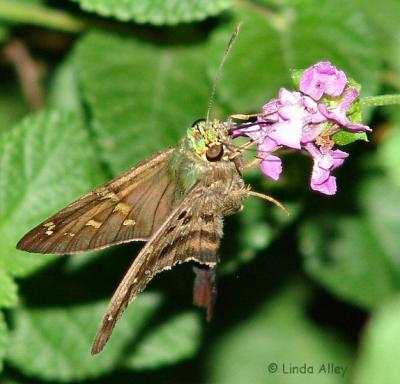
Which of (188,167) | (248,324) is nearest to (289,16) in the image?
(188,167)

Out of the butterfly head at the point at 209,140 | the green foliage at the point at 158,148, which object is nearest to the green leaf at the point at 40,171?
the green foliage at the point at 158,148

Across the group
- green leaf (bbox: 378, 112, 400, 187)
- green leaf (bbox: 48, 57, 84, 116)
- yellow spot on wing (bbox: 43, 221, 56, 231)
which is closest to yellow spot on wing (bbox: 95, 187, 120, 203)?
yellow spot on wing (bbox: 43, 221, 56, 231)

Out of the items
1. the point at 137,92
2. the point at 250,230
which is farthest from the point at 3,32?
the point at 250,230

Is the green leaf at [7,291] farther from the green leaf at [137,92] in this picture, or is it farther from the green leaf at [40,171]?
the green leaf at [137,92]

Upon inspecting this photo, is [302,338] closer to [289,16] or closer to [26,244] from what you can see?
[289,16]

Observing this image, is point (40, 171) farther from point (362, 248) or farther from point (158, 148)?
point (362, 248)

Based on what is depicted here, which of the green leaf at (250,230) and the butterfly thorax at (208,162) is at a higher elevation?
the butterfly thorax at (208,162)

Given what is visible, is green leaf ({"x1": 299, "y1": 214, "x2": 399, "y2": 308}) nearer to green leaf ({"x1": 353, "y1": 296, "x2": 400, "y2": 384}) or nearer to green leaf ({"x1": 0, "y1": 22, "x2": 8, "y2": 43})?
green leaf ({"x1": 353, "y1": 296, "x2": 400, "y2": 384})
